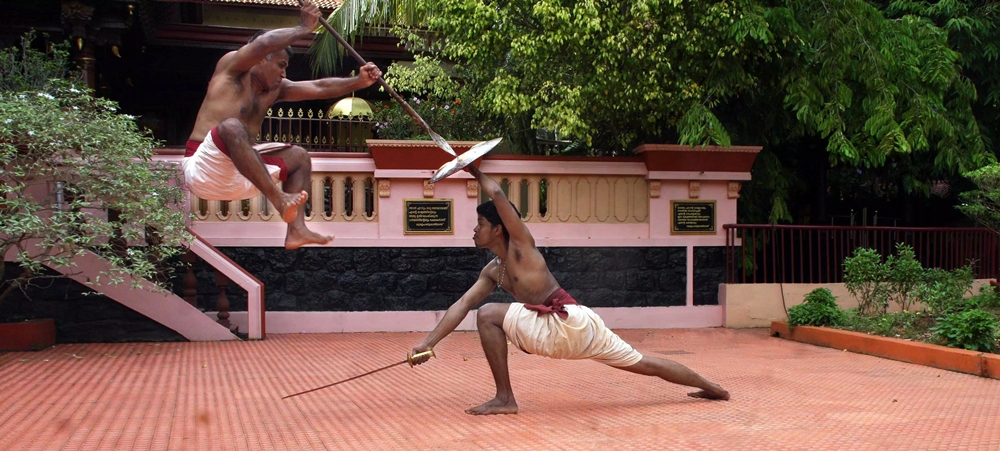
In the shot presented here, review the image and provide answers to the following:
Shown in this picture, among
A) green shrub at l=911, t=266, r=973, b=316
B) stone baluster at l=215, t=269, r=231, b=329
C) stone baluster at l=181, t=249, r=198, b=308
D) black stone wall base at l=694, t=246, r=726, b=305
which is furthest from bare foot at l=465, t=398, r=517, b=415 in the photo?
black stone wall base at l=694, t=246, r=726, b=305

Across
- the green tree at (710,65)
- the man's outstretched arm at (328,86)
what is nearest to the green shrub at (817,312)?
the green tree at (710,65)

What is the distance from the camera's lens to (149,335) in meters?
10.6

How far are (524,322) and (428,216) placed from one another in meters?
5.83

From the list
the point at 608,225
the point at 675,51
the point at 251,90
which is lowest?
the point at 608,225

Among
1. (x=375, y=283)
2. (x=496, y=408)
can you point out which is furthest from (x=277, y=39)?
(x=375, y=283)

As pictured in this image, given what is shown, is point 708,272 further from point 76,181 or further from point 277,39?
point 277,39

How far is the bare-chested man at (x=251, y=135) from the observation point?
4746 mm

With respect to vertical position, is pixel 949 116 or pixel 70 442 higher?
pixel 949 116

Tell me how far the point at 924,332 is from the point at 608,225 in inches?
166

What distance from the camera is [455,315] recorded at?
624 cm

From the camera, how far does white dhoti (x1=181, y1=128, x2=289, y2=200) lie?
4883 mm

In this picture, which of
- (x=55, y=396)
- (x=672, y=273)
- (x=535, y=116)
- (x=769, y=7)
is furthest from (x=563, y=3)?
(x=55, y=396)

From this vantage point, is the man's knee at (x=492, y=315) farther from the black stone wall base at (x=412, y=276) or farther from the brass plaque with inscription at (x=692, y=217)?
the brass plaque with inscription at (x=692, y=217)

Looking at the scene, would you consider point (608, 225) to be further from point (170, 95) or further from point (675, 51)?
point (170, 95)
